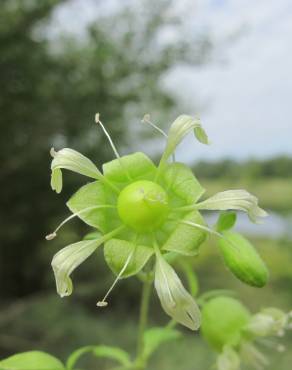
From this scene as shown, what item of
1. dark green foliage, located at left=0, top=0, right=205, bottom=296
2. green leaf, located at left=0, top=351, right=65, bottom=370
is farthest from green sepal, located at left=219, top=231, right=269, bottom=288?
dark green foliage, located at left=0, top=0, right=205, bottom=296

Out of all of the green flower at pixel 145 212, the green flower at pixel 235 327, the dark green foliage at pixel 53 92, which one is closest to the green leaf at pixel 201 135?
the green flower at pixel 145 212

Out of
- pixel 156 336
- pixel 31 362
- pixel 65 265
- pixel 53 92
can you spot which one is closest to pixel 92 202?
pixel 65 265

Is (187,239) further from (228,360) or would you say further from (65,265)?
(228,360)

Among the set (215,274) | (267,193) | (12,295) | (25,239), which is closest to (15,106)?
(25,239)

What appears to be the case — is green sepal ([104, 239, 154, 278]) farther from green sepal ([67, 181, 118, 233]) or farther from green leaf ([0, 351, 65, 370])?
green leaf ([0, 351, 65, 370])

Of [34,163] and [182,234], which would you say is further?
[34,163]

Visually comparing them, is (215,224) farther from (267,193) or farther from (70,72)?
(267,193)

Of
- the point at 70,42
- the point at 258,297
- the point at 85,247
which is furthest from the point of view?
the point at 258,297
